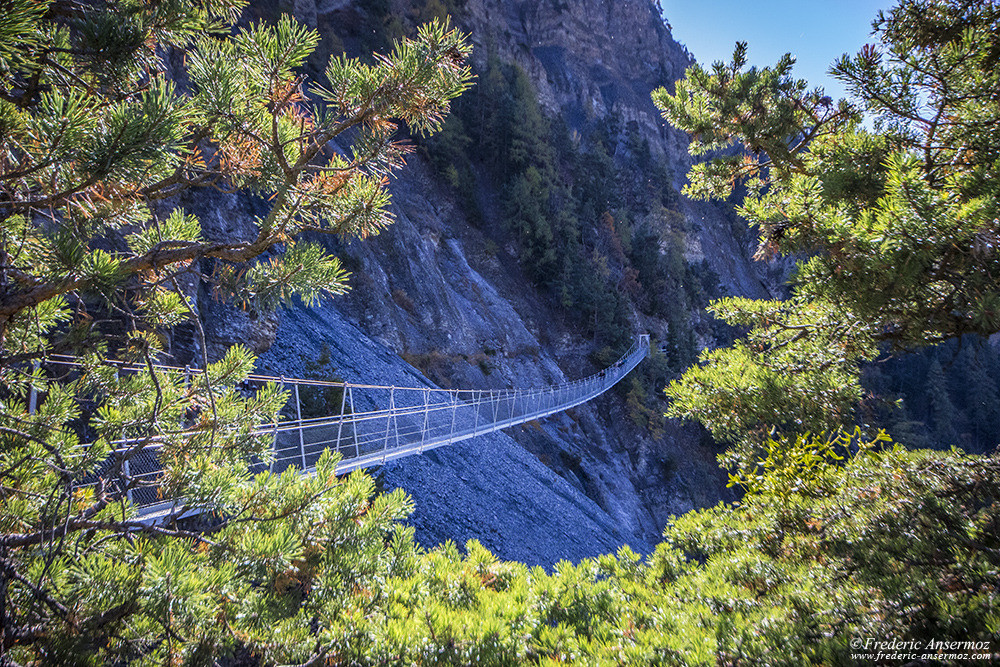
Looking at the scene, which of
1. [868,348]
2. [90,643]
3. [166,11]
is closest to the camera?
[90,643]

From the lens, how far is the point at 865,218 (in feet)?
6.05

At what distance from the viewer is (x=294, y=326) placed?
9.16 metres

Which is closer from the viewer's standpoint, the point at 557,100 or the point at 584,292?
the point at 584,292

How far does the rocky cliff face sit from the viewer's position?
26.9 ft

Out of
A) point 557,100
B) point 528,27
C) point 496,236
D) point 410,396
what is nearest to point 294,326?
point 410,396

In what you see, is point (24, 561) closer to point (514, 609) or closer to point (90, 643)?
point (90, 643)

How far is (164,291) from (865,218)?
9.25 feet

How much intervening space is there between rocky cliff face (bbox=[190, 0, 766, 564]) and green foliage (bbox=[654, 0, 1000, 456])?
5.28 metres

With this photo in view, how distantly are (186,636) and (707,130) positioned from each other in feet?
14.7

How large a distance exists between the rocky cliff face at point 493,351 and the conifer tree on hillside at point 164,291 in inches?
202

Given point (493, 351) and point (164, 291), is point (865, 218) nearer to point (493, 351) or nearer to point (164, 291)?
point (164, 291)

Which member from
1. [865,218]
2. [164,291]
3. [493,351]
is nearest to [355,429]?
[164,291]

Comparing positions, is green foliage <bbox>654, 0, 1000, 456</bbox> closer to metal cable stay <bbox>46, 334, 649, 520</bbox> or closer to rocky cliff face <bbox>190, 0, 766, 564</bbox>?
metal cable stay <bbox>46, 334, 649, 520</bbox>

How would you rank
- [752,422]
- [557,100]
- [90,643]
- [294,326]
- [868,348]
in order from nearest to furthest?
[90,643], [868,348], [752,422], [294,326], [557,100]
